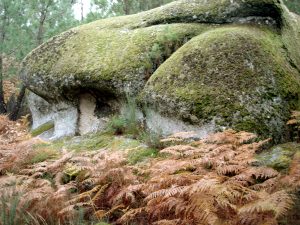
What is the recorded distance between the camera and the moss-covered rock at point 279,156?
442 centimetres

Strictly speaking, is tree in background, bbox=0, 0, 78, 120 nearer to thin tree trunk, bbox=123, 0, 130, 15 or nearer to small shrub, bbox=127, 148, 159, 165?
thin tree trunk, bbox=123, 0, 130, 15

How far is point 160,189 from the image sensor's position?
12.7ft

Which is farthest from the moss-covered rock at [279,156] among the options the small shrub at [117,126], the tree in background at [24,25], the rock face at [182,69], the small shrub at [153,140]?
the tree in background at [24,25]

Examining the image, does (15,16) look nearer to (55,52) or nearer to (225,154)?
(55,52)

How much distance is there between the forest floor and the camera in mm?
3109

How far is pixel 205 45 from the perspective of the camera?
6.52 meters

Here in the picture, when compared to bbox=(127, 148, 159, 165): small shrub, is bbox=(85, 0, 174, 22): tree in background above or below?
above

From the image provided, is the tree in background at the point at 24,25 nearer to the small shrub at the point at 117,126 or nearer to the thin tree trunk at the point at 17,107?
the thin tree trunk at the point at 17,107

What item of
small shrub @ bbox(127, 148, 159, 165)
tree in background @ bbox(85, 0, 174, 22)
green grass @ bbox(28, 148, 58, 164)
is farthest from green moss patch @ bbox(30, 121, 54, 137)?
tree in background @ bbox(85, 0, 174, 22)

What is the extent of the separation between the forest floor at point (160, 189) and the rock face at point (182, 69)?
90 cm

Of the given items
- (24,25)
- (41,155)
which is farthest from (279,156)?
(24,25)

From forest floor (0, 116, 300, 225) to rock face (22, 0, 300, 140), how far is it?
35.4 inches

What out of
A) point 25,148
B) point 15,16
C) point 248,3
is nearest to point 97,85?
point 25,148

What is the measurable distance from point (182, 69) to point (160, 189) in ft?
9.87
